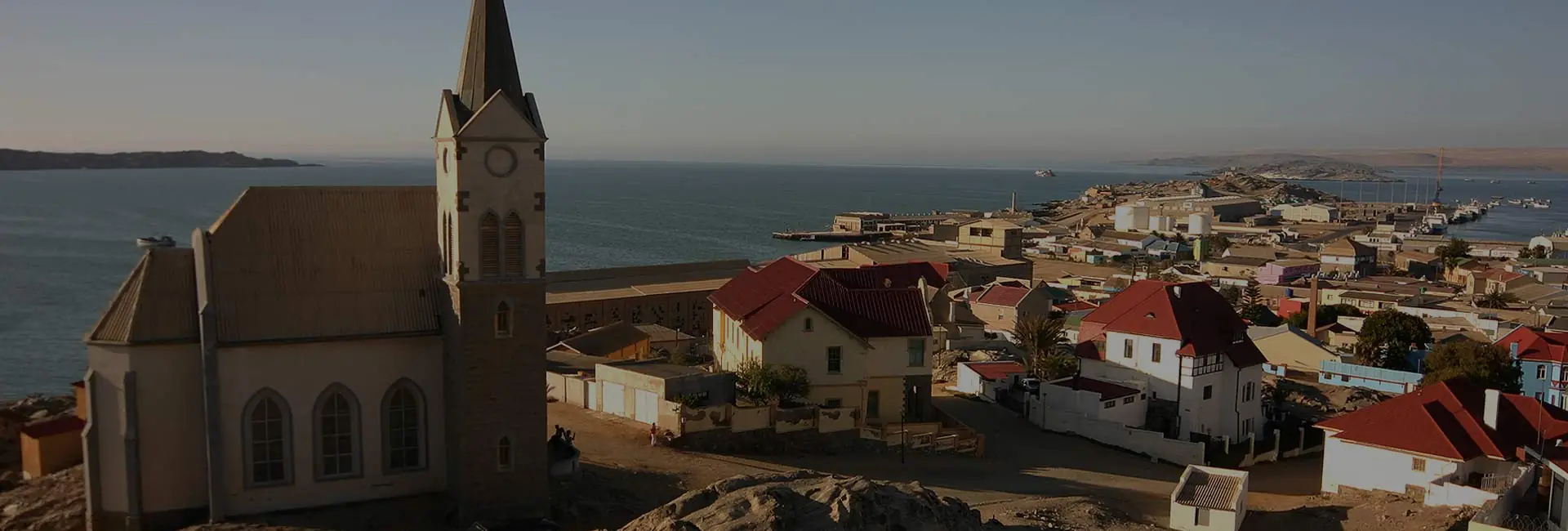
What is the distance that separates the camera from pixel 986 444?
35.2 meters

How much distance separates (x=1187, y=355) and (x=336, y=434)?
27076 mm

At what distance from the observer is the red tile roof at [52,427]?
25.2 meters

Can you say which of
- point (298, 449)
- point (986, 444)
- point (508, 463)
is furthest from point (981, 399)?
point (298, 449)

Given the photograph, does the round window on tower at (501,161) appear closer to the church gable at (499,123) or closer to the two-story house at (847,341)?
the church gable at (499,123)

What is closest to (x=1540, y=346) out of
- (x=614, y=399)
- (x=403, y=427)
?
(x=614, y=399)

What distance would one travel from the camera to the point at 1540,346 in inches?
1882

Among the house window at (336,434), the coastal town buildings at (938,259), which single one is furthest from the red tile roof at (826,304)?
the coastal town buildings at (938,259)

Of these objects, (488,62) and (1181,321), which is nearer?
(488,62)

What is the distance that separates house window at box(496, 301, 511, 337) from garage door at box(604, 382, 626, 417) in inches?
366

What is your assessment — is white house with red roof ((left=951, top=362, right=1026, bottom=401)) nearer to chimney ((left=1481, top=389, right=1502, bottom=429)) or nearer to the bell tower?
chimney ((left=1481, top=389, right=1502, bottom=429))

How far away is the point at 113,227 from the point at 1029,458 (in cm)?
12535

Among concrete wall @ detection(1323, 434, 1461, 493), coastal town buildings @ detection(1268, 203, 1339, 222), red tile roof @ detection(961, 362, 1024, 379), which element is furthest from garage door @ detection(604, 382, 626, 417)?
coastal town buildings @ detection(1268, 203, 1339, 222)

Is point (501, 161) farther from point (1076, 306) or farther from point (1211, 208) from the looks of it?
point (1211, 208)

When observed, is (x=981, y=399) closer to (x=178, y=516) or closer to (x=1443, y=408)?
(x=1443, y=408)
